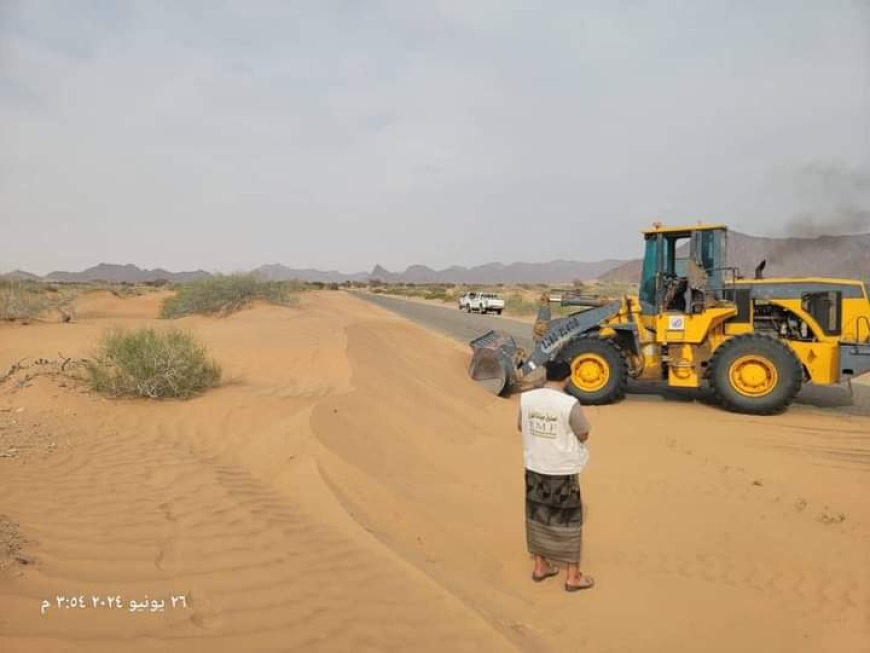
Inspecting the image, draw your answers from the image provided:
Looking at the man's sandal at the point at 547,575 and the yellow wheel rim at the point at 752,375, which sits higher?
the yellow wheel rim at the point at 752,375

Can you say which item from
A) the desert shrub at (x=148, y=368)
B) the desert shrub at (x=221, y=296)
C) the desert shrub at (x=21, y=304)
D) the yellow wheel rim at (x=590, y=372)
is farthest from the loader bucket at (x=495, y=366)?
the desert shrub at (x=221, y=296)

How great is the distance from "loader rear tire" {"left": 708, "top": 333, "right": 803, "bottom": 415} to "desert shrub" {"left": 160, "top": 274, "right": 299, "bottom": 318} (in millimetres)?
22249

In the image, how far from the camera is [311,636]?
3188 mm

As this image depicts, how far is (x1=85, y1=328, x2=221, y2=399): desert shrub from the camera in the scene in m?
8.08

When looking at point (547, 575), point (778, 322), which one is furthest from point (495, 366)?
point (547, 575)

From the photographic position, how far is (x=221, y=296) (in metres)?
27.9

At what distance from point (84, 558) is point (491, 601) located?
256 centimetres

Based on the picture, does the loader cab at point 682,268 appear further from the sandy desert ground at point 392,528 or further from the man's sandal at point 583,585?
the man's sandal at point 583,585

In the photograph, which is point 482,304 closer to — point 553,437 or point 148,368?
point 148,368

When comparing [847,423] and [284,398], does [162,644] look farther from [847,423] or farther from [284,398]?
[847,423]

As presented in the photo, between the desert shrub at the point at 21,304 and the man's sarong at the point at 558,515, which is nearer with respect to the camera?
the man's sarong at the point at 558,515

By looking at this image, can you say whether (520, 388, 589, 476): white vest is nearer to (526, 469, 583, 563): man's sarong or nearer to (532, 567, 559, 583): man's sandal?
(526, 469, 583, 563): man's sarong

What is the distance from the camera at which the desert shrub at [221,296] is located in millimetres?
27219

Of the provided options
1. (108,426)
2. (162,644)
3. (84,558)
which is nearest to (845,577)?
(162,644)
